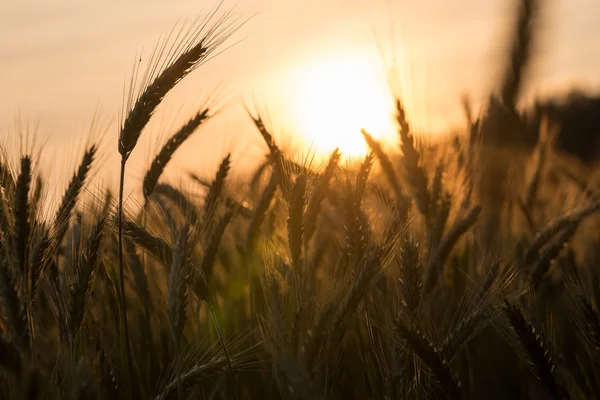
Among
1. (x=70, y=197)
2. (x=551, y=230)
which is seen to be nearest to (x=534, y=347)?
(x=551, y=230)

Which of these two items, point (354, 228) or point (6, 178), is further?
point (6, 178)

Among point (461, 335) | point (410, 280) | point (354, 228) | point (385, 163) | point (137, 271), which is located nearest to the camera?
point (410, 280)

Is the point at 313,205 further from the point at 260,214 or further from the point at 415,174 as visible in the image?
the point at 260,214

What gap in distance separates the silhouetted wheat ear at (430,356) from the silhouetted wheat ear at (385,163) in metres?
1.56

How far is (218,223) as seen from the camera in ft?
9.61

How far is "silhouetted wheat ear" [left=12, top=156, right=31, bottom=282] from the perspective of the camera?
6.30ft

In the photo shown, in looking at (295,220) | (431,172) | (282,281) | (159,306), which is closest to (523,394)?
(431,172)

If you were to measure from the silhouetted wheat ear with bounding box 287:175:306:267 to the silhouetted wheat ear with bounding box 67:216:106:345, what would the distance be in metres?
0.55

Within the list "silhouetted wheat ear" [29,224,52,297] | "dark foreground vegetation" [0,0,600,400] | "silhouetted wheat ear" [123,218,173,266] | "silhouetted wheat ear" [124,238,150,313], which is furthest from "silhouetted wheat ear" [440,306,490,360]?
"silhouetted wheat ear" [124,238,150,313]

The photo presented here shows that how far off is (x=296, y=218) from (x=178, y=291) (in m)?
0.37

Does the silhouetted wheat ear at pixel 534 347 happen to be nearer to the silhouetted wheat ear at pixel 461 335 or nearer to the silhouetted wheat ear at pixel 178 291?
the silhouetted wheat ear at pixel 461 335

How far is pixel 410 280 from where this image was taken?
5.99 ft

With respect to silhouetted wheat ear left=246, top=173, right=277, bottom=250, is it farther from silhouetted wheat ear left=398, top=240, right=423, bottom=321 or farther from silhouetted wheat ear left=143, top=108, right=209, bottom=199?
silhouetted wheat ear left=398, top=240, right=423, bottom=321

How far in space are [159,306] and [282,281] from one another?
5.35 ft
